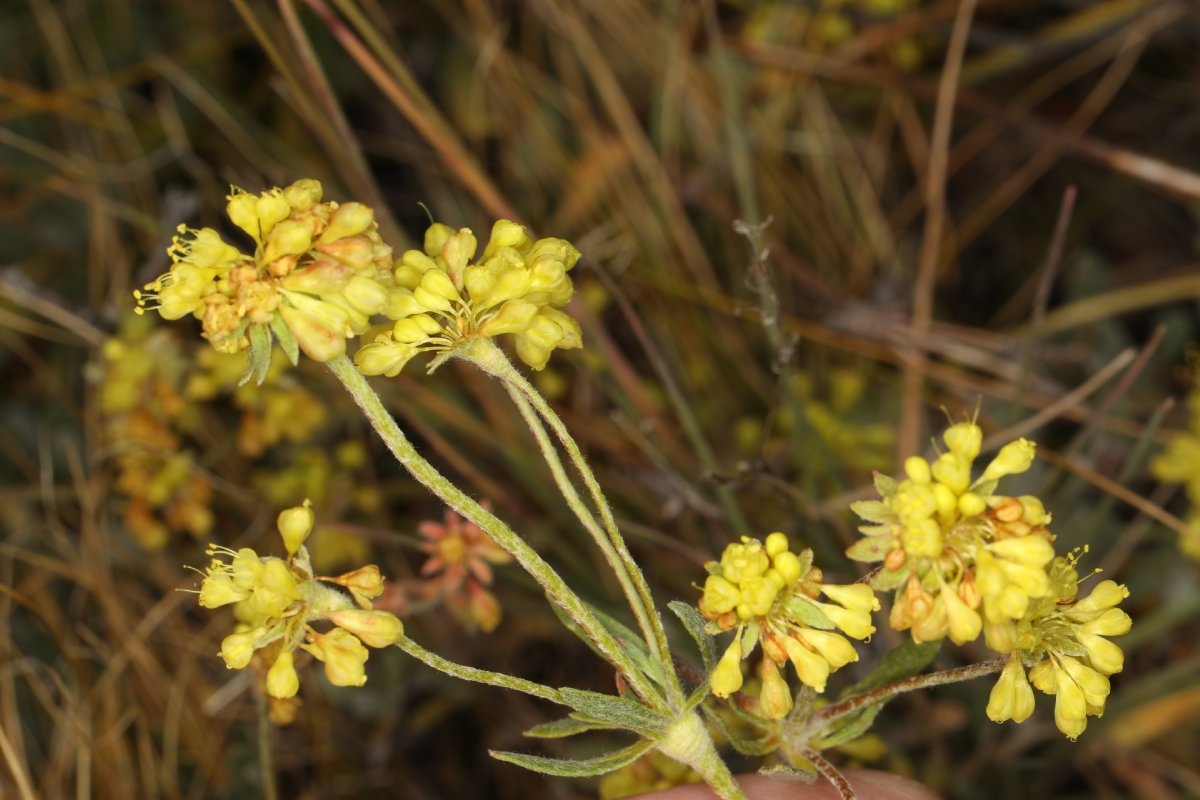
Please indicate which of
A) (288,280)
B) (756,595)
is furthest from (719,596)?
(288,280)

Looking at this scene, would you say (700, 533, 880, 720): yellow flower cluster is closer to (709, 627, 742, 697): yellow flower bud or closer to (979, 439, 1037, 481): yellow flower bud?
(709, 627, 742, 697): yellow flower bud

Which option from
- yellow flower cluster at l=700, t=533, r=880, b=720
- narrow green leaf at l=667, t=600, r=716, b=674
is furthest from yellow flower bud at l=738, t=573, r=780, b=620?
narrow green leaf at l=667, t=600, r=716, b=674

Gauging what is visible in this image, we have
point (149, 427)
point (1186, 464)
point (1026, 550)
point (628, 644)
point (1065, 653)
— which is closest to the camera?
point (1026, 550)

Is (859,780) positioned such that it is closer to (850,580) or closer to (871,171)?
(850,580)

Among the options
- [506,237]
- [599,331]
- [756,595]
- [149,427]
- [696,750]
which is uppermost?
[599,331]

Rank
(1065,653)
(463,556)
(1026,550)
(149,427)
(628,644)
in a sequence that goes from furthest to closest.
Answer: (149,427), (463,556), (628,644), (1065,653), (1026,550)

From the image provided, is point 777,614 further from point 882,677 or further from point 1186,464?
point 1186,464
